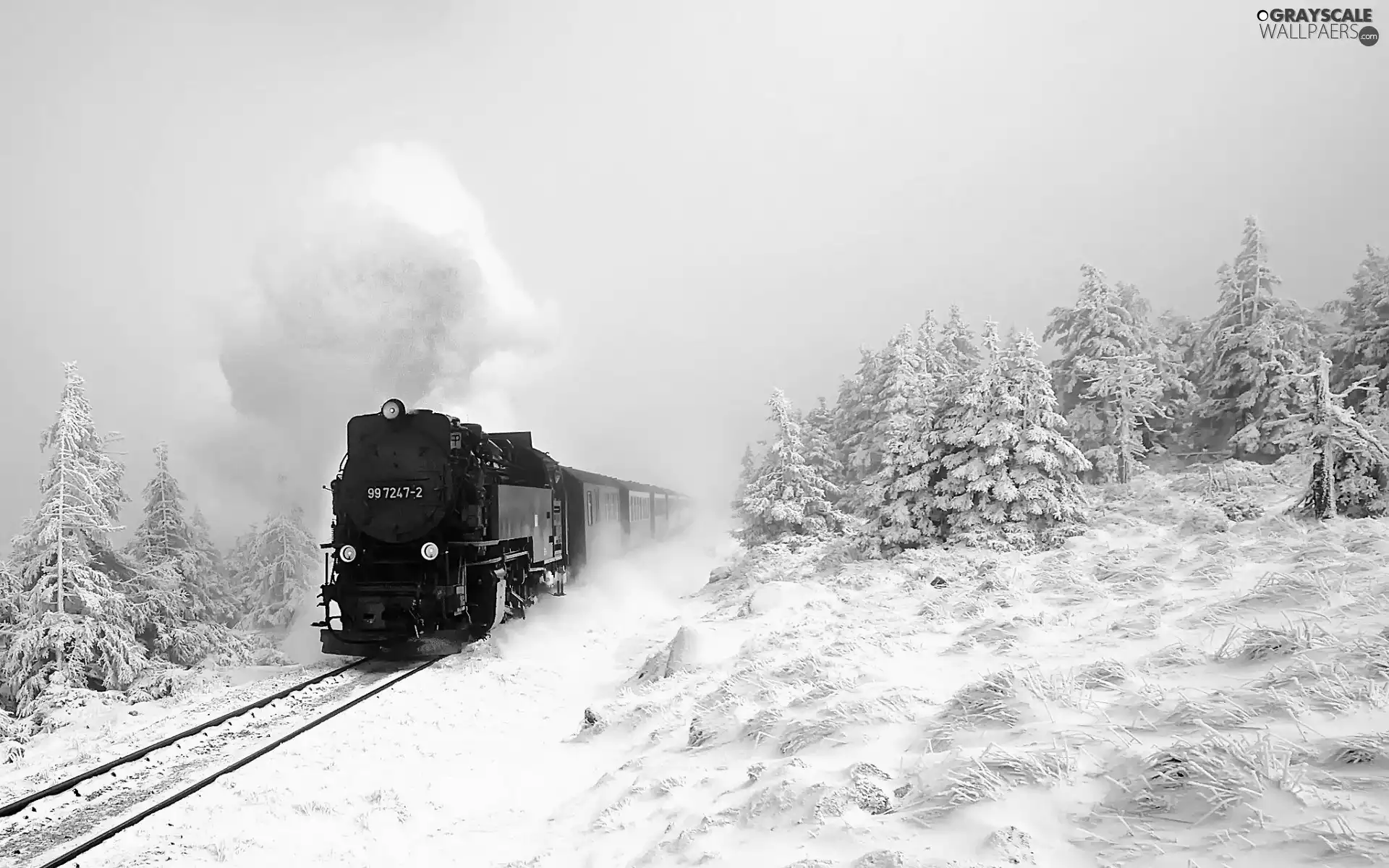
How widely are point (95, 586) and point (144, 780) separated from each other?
37.4 feet

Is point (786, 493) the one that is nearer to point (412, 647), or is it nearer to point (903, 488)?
point (903, 488)

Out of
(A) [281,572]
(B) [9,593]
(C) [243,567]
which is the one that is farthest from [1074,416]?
(C) [243,567]

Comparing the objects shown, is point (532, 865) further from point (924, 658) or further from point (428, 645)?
point (428, 645)

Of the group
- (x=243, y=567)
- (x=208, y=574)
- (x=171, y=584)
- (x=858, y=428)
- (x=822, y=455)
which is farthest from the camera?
(x=243, y=567)

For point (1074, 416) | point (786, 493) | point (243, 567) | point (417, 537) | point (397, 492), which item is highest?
point (1074, 416)

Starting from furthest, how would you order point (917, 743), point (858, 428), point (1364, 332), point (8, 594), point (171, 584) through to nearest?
point (858, 428) < point (1364, 332) < point (171, 584) < point (8, 594) < point (917, 743)

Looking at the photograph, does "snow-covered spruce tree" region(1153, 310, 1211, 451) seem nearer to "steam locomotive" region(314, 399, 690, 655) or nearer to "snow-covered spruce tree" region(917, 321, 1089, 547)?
"snow-covered spruce tree" region(917, 321, 1089, 547)

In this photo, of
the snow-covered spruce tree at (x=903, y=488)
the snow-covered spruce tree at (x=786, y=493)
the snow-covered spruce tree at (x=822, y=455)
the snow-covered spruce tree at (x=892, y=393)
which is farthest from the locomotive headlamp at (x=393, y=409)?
the snow-covered spruce tree at (x=892, y=393)

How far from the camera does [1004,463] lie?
1616 cm

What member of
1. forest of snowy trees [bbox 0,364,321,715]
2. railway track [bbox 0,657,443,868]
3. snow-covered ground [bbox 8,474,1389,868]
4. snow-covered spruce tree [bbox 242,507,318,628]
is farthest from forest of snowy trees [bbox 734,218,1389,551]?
snow-covered spruce tree [bbox 242,507,318,628]

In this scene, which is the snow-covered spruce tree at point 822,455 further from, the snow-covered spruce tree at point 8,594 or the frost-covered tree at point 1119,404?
the snow-covered spruce tree at point 8,594

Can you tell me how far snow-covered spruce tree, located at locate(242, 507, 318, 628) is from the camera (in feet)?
97.8

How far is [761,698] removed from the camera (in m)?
7.53

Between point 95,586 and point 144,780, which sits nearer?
point 144,780
